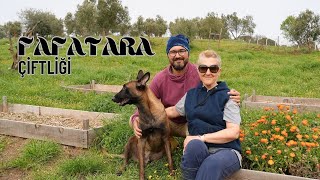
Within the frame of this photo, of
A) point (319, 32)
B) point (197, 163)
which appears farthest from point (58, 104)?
point (319, 32)

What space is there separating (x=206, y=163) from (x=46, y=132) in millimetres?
3467

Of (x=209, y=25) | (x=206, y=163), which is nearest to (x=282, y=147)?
(x=206, y=163)

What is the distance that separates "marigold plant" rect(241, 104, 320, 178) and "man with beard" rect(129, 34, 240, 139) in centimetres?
91

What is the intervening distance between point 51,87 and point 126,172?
24.1ft

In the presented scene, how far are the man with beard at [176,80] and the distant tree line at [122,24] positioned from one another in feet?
85.5

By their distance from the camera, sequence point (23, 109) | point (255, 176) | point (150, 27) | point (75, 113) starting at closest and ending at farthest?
point (255, 176), point (75, 113), point (23, 109), point (150, 27)

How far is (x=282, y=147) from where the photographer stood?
430 cm

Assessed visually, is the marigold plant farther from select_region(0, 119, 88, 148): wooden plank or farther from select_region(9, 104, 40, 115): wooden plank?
select_region(9, 104, 40, 115): wooden plank

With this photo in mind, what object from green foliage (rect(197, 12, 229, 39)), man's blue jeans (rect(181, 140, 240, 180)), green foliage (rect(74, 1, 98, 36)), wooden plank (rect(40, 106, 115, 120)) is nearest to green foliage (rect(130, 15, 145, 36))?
green foliage (rect(74, 1, 98, 36))

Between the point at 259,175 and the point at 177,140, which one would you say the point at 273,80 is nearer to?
the point at 177,140

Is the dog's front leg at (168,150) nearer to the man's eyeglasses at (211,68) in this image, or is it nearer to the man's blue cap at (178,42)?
the man's eyeglasses at (211,68)

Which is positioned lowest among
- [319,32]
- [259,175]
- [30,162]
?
[30,162]

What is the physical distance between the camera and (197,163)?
388cm

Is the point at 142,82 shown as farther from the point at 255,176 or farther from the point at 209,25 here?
the point at 209,25
